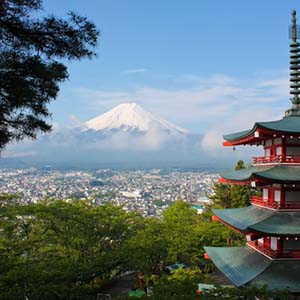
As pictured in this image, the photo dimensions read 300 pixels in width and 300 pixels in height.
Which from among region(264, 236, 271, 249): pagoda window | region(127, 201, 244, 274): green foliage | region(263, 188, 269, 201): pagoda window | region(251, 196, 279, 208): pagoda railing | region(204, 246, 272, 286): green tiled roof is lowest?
region(127, 201, 244, 274): green foliage

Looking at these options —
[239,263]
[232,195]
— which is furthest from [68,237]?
[232,195]

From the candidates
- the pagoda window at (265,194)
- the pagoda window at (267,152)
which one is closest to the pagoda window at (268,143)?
the pagoda window at (267,152)

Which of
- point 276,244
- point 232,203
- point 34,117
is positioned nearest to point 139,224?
point 232,203

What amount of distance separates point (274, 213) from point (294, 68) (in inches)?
210

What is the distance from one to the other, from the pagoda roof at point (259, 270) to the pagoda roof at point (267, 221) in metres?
1.20

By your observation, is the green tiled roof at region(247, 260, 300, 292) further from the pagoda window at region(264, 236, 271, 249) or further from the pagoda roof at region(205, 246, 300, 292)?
the pagoda window at region(264, 236, 271, 249)

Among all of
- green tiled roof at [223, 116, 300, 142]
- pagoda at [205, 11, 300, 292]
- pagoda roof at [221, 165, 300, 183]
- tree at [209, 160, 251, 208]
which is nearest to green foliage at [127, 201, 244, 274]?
pagoda at [205, 11, 300, 292]

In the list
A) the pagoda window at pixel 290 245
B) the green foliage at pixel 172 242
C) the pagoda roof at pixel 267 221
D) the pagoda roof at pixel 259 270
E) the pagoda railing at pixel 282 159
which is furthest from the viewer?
the green foliage at pixel 172 242

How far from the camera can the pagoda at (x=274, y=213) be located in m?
11.4

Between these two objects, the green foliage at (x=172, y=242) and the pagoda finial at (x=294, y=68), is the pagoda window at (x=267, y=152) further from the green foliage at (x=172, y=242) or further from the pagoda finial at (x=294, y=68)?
the green foliage at (x=172, y=242)

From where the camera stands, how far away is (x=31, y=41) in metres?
7.32

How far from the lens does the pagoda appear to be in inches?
449

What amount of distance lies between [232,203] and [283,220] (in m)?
18.6

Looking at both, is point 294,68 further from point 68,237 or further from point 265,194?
point 68,237
